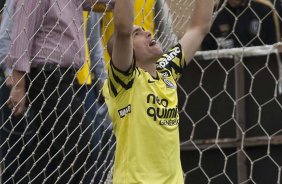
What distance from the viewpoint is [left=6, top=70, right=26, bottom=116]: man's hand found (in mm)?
3600

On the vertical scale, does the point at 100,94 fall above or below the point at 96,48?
below

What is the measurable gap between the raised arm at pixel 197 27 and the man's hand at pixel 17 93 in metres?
0.60

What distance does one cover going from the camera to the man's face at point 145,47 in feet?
10.5

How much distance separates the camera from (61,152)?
12.2 ft

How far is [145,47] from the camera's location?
3.23 meters

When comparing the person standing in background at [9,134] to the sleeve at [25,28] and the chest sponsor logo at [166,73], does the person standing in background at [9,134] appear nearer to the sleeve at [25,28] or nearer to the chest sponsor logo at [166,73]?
the sleeve at [25,28]

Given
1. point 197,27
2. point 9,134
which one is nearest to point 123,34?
point 197,27

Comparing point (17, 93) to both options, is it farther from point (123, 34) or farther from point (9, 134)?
point (123, 34)

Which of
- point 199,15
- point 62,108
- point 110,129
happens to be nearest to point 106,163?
point 110,129

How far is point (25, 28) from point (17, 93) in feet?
0.79

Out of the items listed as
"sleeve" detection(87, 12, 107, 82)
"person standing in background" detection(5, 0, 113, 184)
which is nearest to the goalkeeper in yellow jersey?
"person standing in background" detection(5, 0, 113, 184)

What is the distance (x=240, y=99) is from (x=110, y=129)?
565 millimetres

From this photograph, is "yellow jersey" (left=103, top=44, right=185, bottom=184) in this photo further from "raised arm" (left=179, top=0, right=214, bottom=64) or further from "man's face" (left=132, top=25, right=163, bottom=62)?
"raised arm" (left=179, top=0, right=214, bottom=64)

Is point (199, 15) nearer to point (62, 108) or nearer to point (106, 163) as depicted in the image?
point (62, 108)
